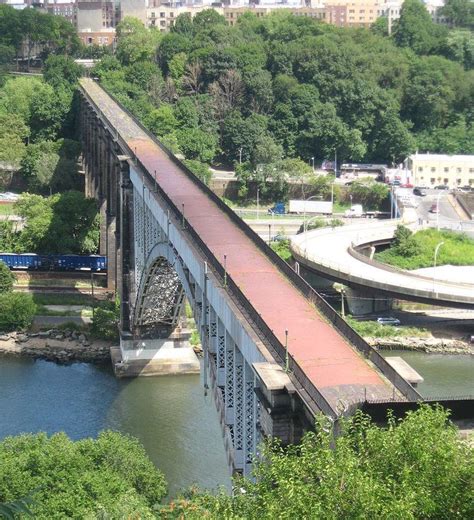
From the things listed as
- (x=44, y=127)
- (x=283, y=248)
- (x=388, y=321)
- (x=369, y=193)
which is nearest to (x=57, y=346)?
(x=388, y=321)

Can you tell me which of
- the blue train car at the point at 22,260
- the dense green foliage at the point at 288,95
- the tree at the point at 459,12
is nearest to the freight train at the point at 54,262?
the blue train car at the point at 22,260

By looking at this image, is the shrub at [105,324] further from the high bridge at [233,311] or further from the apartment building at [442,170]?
the apartment building at [442,170]

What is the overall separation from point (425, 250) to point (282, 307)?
41.7m

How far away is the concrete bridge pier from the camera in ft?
212

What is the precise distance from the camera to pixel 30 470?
107ft

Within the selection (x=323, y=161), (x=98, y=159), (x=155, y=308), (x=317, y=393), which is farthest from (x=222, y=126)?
(x=317, y=393)

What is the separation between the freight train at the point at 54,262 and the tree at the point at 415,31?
59.9 m

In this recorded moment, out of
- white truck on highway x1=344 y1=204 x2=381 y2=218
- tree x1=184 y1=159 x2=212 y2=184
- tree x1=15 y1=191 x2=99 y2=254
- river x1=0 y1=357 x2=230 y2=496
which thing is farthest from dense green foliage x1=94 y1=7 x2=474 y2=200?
river x1=0 y1=357 x2=230 y2=496

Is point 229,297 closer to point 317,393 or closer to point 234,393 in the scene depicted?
point 234,393

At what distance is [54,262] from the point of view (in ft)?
231

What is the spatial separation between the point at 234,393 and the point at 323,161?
69830 mm

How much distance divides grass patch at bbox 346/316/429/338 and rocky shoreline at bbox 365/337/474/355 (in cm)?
47

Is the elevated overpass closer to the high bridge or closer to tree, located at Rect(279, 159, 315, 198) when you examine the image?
the high bridge

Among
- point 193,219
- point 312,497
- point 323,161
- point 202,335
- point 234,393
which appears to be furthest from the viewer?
point 323,161
